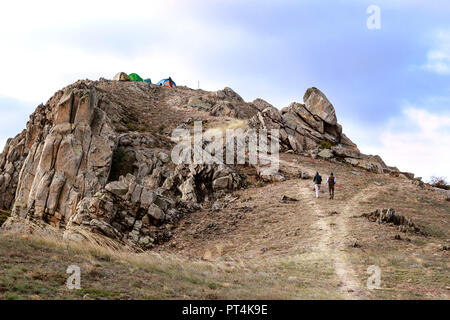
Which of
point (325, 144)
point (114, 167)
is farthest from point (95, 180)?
point (325, 144)

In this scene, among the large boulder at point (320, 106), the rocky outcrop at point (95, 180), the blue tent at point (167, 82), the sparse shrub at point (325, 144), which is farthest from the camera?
the blue tent at point (167, 82)

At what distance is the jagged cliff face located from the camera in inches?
738

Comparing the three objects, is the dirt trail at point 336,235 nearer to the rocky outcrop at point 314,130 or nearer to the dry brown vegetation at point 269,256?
the dry brown vegetation at point 269,256

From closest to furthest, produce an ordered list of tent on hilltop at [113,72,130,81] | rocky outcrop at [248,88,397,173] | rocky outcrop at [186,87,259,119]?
rocky outcrop at [248,88,397,173] → rocky outcrop at [186,87,259,119] → tent on hilltop at [113,72,130,81]

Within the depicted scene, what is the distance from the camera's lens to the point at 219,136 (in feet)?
121

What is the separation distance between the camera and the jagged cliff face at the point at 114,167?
1875cm

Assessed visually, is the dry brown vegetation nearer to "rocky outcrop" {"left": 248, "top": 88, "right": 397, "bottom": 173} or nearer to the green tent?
"rocky outcrop" {"left": 248, "top": 88, "right": 397, "bottom": 173}

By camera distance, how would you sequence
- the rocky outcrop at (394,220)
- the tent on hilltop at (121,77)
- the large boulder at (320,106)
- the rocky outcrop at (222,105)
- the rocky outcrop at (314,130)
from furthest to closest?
1. the tent on hilltop at (121,77)
2. the rocky outcrop at (222,105)
3. the large boulder at (320,106)
4. the rocky outcrop at (314,130)
5. the rocky outcrop at (394,220)

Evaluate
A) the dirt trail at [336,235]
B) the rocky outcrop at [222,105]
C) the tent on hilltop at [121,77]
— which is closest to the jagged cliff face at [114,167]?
the rocky outcrop at [222,105]

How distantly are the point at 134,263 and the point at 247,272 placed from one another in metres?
3.66

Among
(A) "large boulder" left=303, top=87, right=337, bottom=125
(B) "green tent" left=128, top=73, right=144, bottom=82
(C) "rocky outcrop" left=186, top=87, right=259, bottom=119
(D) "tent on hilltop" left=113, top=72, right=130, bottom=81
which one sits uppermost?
(B) "green tent" left=128, top=73, right=144, bottom=82

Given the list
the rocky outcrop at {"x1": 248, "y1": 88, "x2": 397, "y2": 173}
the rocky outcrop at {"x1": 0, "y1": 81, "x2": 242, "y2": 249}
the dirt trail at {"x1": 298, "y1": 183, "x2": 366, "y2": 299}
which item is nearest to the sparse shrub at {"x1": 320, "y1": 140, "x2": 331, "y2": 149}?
the rocky outcrop at {"x1": 248, "y1": 88, "x2": 397, "y2": 173}

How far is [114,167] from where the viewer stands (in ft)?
104

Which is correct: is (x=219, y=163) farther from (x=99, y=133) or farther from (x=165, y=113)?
(x=165, y=113)
